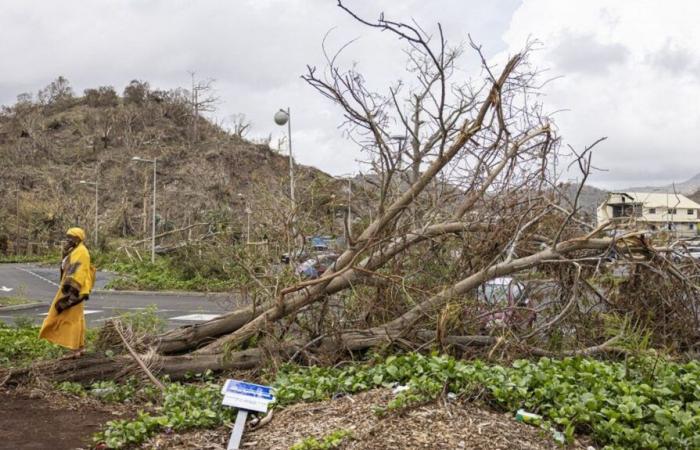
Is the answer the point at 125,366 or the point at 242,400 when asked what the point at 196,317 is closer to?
the point at 125,366

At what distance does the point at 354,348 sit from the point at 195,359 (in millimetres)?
1671

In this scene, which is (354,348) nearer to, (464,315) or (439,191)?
(464,315)

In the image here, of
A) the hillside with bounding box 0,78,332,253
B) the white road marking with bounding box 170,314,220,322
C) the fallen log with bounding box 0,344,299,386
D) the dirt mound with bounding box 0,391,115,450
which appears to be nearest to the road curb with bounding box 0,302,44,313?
the white road marking with bounding box 170,314,220,322

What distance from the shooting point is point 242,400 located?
14.7 ft

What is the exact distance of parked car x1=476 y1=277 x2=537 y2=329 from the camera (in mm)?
6988

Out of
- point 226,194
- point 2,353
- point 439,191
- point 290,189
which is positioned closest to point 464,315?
point 439,191

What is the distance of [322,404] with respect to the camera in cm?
508

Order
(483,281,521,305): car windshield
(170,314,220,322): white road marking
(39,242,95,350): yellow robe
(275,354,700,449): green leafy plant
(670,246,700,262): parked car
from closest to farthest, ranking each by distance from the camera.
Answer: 1. (275,354,700,449): green leafy plant
2. (39,242,95,350): yellow robe
3. (483,281,521,305): car windshield
4. (670,246,700,262): parked car
5. (170,314,220,322): white road marking

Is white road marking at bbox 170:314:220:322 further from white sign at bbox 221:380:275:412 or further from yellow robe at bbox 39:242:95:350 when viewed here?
white sign at bbox 221:380:275:412

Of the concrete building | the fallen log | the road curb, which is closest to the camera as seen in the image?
the fallen log

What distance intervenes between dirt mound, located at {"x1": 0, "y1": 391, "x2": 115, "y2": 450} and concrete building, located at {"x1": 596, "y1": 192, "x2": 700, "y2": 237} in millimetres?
5907

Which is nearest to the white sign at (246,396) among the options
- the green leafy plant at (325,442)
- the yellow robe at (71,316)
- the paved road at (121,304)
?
the green leafy plant at (325,442)

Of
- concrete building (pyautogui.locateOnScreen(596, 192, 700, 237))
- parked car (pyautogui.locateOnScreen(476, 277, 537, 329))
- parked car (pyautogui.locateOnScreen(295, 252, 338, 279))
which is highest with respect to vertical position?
concrete building (pyautogui.locateOnScreen(596, 192, 700, 237))

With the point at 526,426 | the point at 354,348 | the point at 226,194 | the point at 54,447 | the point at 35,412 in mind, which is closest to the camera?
the point at 526,426
